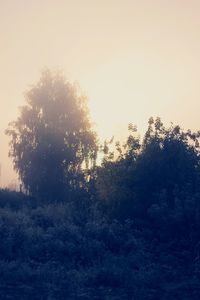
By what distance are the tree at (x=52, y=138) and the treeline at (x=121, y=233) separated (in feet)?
27.0

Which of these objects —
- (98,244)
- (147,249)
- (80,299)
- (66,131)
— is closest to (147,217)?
(147,249)

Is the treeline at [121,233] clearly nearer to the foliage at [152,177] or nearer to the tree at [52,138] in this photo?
the foliage at [152,177]

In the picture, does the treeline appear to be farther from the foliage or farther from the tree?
the tree

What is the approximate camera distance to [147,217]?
22516 mm

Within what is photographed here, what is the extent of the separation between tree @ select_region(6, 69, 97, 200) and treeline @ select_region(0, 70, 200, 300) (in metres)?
8.24

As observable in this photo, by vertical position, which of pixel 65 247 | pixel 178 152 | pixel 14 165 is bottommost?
pixel 65 247

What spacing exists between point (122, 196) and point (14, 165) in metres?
26.6

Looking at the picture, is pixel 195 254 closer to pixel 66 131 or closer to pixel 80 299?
pixel 80 299

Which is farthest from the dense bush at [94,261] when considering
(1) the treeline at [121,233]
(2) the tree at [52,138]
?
(2) the tree at [52,138]

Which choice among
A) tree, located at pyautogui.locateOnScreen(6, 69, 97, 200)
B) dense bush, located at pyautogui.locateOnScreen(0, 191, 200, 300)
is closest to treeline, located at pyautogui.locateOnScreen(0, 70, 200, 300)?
dense bush, located at pyautogui.locateOnScreen(0, 191, 200, 300)

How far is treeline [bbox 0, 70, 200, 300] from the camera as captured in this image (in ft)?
46.6

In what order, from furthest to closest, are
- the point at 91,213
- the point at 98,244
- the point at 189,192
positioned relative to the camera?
1. the point at 91,213
2. the point at 189,192
3. the point at 98,244

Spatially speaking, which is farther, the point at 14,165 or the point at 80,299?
the point at 14,165

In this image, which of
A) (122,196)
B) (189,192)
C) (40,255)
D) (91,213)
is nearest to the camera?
(40,255)
